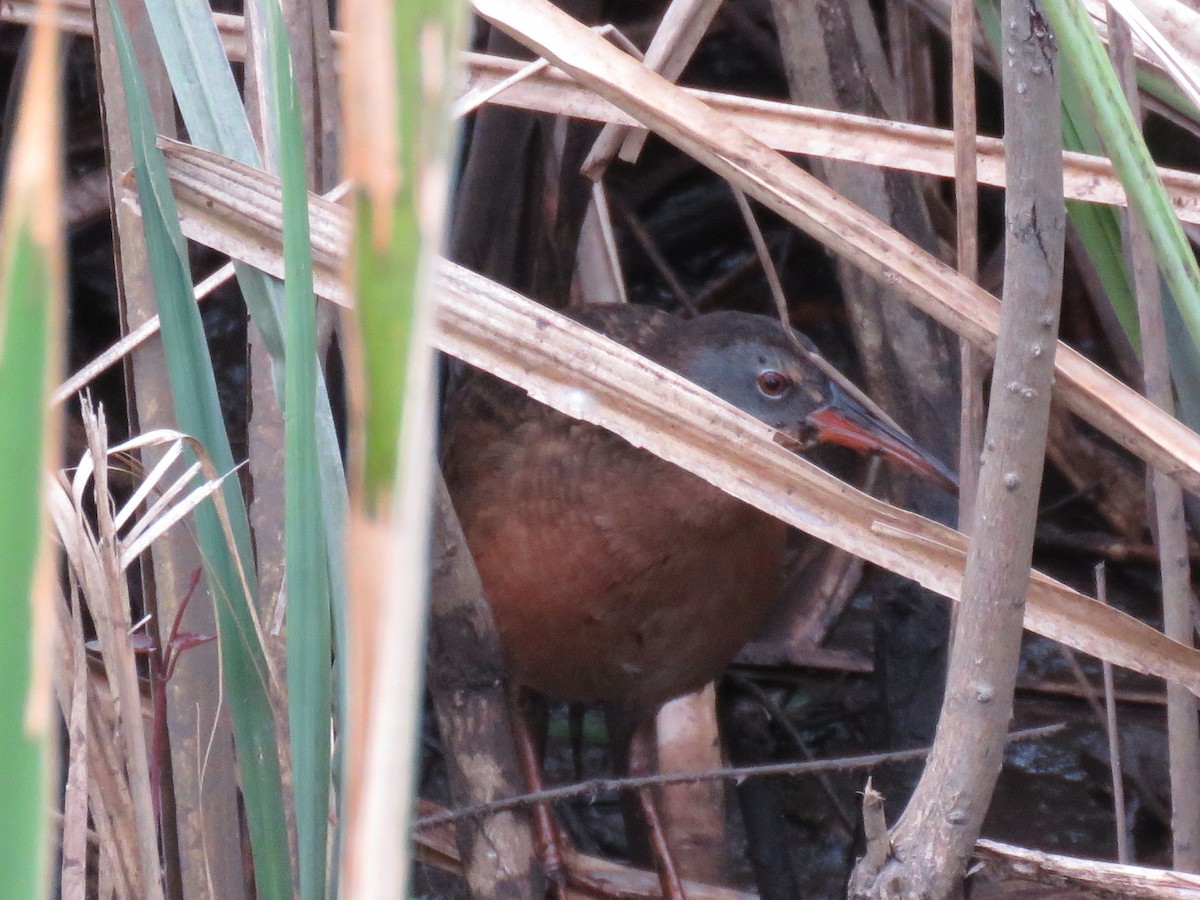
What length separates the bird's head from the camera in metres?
2.26

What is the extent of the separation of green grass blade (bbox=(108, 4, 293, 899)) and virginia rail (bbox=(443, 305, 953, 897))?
100 centimetres

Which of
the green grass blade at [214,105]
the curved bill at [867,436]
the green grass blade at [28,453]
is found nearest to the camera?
the green grass blade at [28,453]

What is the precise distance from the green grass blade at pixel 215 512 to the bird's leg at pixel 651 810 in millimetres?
1224

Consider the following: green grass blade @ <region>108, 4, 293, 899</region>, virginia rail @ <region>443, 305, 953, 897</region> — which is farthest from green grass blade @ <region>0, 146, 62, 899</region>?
virginia rail @ <region>443, 305, 953, 897</region>

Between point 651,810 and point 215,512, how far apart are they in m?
1.41

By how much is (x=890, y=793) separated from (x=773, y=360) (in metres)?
0.78

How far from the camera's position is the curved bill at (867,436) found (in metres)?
2.14

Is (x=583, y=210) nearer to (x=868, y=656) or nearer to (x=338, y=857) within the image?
(x=868, y=656)

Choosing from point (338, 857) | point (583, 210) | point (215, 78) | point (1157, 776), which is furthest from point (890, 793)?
point (215, 78)

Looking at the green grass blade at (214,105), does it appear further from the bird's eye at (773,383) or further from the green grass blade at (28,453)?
the bird's eye at (773,383)

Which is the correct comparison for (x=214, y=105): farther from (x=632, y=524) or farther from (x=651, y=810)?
(x=651, y=810)

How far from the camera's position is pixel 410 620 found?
0.44 metres

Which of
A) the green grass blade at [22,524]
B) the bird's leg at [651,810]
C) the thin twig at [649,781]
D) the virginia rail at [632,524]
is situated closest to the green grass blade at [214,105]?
the thin twig at [649,781]

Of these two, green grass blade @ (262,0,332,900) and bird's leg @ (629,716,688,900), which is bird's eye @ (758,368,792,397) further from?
green grass blade @ (262,0,332,900)
